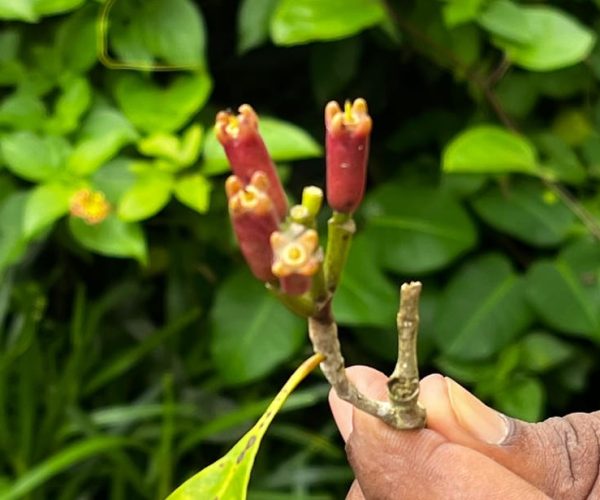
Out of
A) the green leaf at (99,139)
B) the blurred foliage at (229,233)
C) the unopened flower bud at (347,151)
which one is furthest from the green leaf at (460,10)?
the unopened flower bud at (347,151)

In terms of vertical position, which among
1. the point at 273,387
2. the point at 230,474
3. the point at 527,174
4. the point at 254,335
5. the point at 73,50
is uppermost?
the point at 230,474

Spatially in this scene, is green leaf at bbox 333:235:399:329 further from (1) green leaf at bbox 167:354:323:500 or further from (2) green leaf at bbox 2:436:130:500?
(1) green leaf at bbox 167:354:323:500

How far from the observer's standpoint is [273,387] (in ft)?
4.29

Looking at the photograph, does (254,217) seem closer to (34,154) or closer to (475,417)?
(475,417)

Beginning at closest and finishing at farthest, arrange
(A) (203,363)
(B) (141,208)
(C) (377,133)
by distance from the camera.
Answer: (B) (141,208), (A) (203,363), (C) (377,133)

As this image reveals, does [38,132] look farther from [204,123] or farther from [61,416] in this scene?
[61,416]

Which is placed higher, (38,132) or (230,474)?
(230,474)

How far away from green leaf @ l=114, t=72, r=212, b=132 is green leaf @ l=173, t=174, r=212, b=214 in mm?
59

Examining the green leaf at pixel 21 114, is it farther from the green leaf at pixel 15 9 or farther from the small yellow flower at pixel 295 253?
the small yellow flower at pixel 295 253

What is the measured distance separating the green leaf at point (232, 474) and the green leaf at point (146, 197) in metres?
0.54

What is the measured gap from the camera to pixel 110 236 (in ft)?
3.37

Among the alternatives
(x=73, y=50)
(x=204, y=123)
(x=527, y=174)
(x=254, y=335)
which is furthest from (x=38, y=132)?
(x=527, y=174)

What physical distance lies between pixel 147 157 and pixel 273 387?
0.34 meters

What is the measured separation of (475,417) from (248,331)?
1.91 feet
